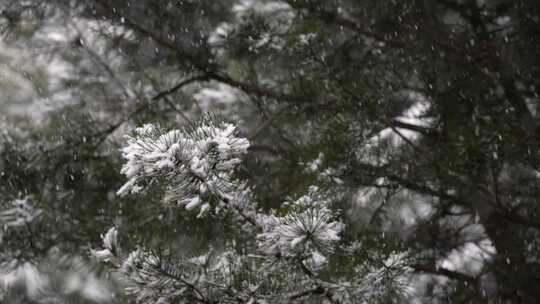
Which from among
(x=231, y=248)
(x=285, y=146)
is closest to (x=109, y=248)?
(x=231, y=248)

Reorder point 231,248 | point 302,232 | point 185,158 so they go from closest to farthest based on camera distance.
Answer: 1. point 185,158
2. point 302,232
3. point 231,248

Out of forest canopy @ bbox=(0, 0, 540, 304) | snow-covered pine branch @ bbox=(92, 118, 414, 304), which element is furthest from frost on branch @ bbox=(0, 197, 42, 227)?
snow-covered pine branch @ bbox=(92, 118, 414, 304)

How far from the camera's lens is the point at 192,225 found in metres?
2.52

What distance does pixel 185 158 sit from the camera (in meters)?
1.20

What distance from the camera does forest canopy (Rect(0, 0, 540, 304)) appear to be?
1.68m

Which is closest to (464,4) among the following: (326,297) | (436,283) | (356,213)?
(356,213)

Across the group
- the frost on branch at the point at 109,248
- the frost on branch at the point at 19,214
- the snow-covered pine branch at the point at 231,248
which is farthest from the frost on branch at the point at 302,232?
the frost on branch at the point at 19,214

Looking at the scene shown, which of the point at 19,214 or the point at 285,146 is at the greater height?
the point at 285,146

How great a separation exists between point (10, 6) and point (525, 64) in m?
2.87

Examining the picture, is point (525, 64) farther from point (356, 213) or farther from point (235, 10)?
point (235, 10)

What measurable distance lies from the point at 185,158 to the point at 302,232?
0.33 metres

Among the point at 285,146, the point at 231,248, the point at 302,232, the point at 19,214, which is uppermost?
the point at 285,146

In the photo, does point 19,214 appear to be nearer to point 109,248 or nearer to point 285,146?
point 285,146

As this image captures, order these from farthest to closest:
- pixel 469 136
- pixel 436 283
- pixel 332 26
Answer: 1. pixel 332 26
2. pixel 436 283
3. pixel 469 136
